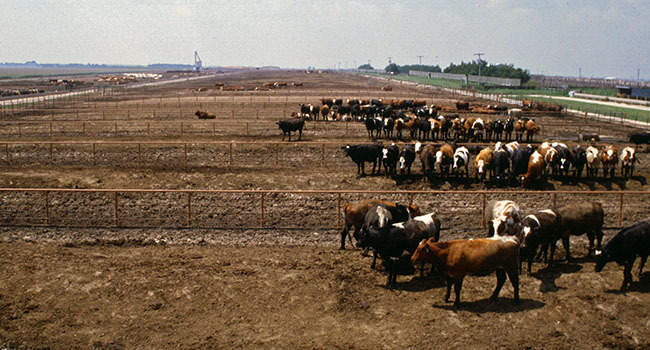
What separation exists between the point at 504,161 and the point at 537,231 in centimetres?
1035

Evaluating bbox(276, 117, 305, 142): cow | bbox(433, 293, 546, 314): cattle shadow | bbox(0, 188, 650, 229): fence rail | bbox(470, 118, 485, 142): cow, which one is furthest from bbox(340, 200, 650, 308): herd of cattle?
bbox(470, 118, 485, 142): cow

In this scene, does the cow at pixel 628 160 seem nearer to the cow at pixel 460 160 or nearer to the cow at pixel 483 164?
the cow at pixel 483 164

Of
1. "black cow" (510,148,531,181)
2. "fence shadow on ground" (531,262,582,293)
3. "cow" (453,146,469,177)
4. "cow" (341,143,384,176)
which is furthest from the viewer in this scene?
"cow" (341,143,384,176)

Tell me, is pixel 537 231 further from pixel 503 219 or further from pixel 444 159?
pixel 444 159

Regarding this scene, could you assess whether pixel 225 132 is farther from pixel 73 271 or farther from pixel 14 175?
pixel 73 271

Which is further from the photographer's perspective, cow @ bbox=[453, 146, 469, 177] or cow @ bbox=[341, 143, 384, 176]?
cow @ bbox=[341, 143, 384, 176]

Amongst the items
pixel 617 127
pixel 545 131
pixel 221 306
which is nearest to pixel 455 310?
pixel 221 306

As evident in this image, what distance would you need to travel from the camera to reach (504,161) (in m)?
22.2

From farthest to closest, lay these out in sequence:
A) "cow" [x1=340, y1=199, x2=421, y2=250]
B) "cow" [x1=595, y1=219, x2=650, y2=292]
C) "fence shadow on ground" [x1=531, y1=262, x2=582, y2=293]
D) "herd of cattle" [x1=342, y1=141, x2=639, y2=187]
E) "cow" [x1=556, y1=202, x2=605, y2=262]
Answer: "herd of cattle" [x1=342, y1=141, x2=639, y2=187] < "cow" [x1=340, y1=199, x2=421, y2=250] < "cow" [x1=556, y1=202, x2=605, y2=262] < "fence shadow on ground" [x1=531, y1=262, x2=582, y2=293] < "cow" [x1=595, y1=219, x2=650, y2=292]

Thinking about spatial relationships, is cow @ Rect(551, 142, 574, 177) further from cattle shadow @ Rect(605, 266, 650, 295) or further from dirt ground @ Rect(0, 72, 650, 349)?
cattle shadow @ Rect(605, 266, 650, 295)

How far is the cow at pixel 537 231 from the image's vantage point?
1224cm

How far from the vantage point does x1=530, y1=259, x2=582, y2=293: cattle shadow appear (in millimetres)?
11478

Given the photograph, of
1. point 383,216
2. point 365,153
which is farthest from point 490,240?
point 365,153

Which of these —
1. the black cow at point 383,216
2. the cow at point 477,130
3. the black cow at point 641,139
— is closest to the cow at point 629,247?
the black cow at point 383,216
